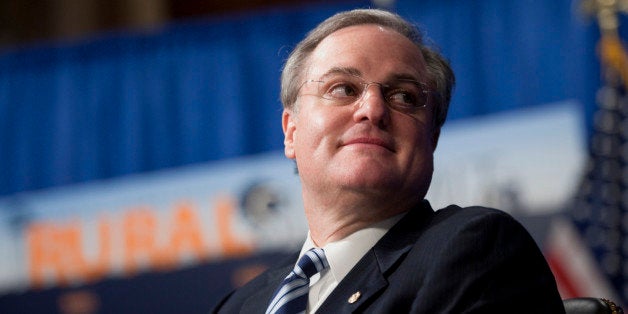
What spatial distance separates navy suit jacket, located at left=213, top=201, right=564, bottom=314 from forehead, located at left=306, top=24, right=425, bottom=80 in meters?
0.33

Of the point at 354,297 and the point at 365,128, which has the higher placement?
the point at 365,128

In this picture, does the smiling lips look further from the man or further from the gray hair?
the gray hair

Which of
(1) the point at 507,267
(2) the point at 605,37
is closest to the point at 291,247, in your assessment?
(2) the point at 605,37

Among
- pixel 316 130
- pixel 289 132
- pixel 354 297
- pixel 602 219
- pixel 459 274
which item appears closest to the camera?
pixel 459 274

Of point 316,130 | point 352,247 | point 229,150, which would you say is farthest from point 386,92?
point 229,150

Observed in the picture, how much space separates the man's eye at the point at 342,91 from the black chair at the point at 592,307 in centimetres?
51

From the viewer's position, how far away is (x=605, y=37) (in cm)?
333

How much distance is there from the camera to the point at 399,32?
1660 millimetres

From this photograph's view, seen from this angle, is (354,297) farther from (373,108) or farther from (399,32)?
(399,32)

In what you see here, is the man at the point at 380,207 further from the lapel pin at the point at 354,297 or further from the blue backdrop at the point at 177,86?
the blue backdrop at the point at 177,86

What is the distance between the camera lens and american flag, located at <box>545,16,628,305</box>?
10.5 ft

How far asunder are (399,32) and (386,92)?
0.17 m

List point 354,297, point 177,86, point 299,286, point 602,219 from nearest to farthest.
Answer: point 354,297
point 299,286
point 602,219
point 177,86

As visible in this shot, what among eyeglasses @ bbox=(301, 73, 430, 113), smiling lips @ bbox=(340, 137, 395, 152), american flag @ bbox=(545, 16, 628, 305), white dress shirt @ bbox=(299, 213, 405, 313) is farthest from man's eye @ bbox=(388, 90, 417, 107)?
american flag @ bbox=(545, 16, 628, 305)
